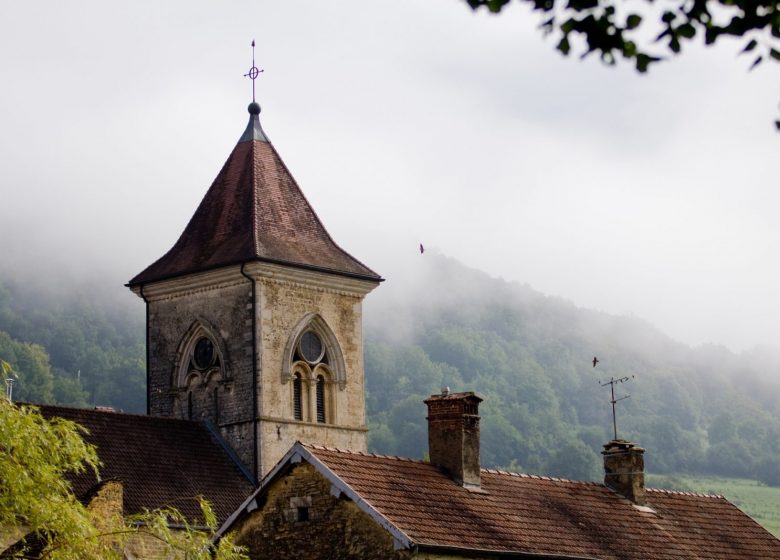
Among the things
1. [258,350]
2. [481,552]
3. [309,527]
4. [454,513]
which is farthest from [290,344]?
[481,552]

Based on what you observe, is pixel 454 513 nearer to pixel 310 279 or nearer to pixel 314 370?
pixel 314 370

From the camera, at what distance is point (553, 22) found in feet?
36.6

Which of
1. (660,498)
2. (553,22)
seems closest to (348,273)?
(660,498)

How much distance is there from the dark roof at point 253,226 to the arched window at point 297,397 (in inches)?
99.7

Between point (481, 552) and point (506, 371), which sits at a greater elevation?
point (506, 371)

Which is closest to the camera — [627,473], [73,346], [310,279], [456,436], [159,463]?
[456,436]

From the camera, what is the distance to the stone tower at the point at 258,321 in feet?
134

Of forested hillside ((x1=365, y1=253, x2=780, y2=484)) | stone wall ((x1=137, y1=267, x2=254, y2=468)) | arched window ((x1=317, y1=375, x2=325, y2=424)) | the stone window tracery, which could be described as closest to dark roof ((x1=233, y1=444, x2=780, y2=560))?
stone wall ((x1=137, y1=267, x2=254, y2=468))

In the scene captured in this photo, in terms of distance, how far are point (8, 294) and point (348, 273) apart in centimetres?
9560

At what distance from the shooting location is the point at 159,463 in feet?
121

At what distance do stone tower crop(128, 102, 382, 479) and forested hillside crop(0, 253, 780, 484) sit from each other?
3619 cm

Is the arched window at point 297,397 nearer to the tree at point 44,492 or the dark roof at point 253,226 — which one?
the dark roof at point 253,226

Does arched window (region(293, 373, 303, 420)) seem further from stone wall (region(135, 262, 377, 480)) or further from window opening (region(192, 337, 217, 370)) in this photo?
window opening (region(192, 337, 217, 370))

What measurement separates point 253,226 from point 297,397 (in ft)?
13.0
